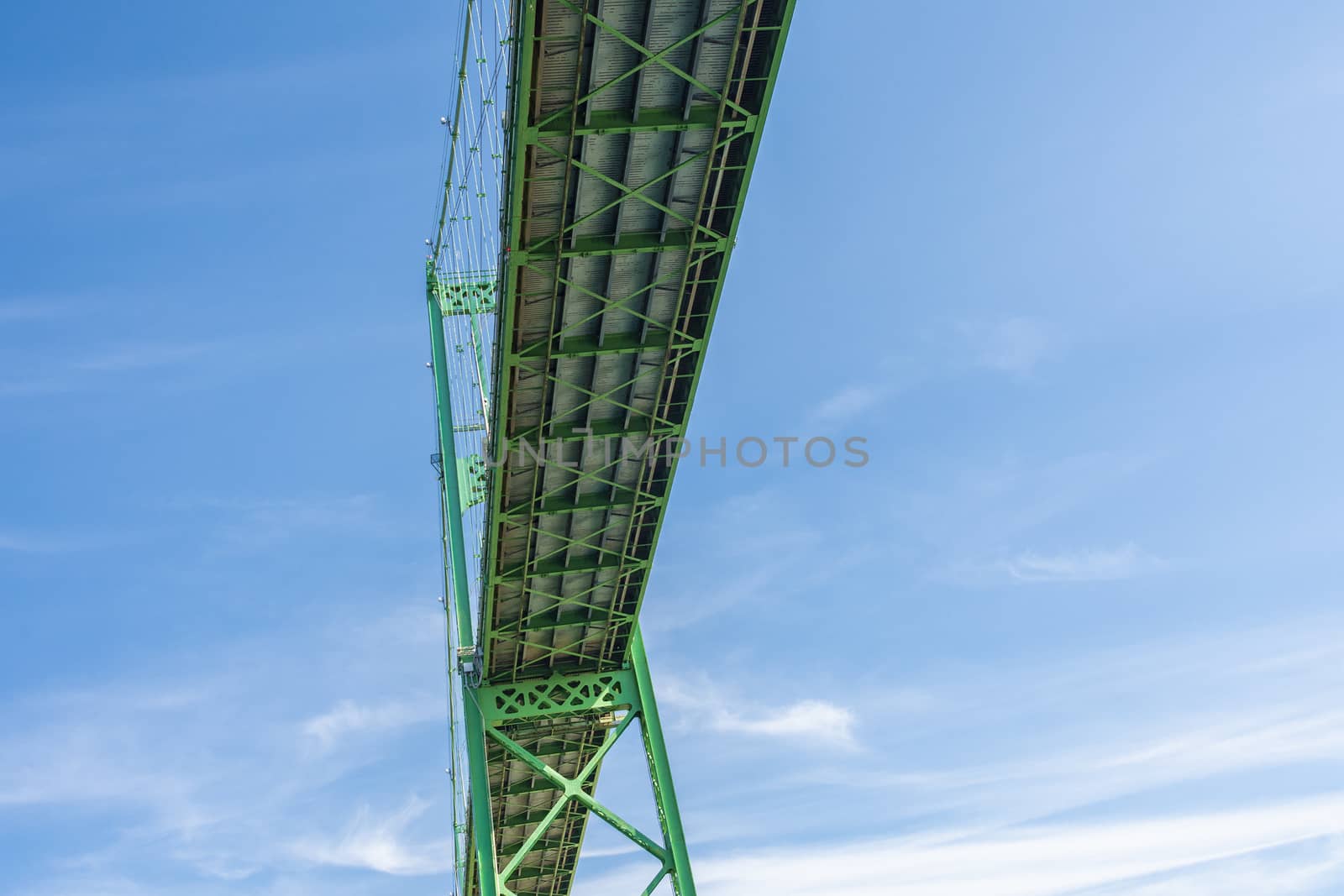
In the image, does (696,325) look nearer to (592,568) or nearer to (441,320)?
(592,568)

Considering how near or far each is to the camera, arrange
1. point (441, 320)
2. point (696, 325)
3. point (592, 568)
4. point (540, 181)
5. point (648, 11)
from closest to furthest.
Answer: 1. point (648, 11)
2. point (540, 181)
3. point (696, 325)
4. point (592, 568)
5. point (441, 320)

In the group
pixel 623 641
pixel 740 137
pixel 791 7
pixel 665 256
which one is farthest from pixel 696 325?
pixel 623 641

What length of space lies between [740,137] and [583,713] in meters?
17.2

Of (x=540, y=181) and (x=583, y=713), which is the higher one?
(x=540, y=181)

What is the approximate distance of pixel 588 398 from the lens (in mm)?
24922

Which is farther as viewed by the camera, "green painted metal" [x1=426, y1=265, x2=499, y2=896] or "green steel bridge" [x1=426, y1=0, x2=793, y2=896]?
"green painted metal" [x1=426, y1=265, x2=499, y2=896]

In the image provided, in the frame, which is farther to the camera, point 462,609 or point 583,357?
point 462,609

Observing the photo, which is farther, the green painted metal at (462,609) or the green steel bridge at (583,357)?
the green painted metal at (462,609)

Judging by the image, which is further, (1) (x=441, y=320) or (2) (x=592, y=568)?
(1) (x=441, y=320)

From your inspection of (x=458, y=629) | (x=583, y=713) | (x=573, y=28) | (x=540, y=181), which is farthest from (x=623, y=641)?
(x=573, y=28)

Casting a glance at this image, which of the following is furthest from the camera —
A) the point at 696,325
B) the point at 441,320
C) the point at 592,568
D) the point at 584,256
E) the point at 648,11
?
the point at 441,320

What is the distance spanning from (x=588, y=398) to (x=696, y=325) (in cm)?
281

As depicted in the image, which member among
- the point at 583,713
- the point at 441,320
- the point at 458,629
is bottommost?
the point at 583,713

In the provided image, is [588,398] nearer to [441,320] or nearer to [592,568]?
[592,568]
